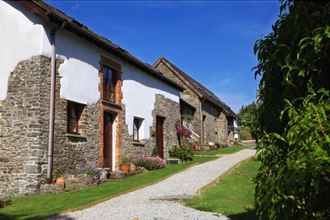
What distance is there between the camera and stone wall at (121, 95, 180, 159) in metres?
20.6

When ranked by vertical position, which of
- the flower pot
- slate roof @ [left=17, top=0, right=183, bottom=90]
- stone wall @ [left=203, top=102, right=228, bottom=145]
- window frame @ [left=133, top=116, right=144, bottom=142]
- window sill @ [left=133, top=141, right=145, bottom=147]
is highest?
slate roof @ [left=17, top=0, right=183, bottom=90]

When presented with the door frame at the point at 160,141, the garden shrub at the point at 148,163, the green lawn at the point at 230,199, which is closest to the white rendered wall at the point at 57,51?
the garden shrub at the point at 148,163

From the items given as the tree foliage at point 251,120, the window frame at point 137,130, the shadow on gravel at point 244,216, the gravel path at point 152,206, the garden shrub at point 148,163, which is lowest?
the shadow on gravel at point 244,216

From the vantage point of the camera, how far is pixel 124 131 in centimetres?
2038

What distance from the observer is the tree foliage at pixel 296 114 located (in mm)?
3799

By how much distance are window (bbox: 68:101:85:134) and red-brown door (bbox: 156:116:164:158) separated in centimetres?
860

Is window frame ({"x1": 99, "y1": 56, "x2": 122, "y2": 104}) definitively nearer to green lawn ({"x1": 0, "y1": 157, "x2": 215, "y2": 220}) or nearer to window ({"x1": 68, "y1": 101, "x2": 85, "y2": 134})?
window ({"x1": 68, "y1": 101, "x2": 85, "y2": 134})

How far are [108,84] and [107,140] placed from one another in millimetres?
2542

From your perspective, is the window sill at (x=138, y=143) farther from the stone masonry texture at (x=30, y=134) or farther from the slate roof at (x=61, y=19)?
the stone masonry texture at (x=30, y=134)

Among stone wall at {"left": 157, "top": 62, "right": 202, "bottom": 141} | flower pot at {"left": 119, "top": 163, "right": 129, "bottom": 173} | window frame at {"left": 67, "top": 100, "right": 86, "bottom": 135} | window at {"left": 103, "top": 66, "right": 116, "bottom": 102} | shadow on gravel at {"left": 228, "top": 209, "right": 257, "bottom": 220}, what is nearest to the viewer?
shadow on gravel at {"left": 228, "top": 209, "right": 257, "bottom": 220}

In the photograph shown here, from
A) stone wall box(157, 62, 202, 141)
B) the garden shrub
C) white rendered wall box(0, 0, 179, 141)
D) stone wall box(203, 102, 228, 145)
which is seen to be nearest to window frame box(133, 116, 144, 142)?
the garden shrub

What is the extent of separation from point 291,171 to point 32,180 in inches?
452

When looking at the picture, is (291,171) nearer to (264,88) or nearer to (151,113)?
(264,88)

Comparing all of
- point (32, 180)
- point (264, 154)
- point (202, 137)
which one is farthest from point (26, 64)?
point (202, 137)
